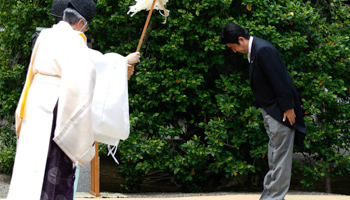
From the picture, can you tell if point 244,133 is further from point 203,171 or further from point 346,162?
point 346,162

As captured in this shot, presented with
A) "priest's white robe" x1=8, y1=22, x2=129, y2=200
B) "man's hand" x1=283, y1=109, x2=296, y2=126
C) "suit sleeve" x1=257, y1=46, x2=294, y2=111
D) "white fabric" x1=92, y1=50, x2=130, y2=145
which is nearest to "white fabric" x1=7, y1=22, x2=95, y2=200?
"priest's white robe" x1=8, y1=22, x2=129, y2=200

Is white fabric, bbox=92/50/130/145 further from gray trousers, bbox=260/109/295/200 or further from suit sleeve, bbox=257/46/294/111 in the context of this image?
gray trousers, bbox=260/109/295/200

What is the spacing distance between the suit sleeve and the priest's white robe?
1.85 metres

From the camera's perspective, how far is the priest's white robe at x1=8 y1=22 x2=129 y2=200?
3.31 metres

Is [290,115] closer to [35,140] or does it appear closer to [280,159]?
[280,159]

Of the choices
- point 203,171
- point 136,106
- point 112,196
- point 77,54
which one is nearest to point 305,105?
point 203,171

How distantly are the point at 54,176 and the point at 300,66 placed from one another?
13.1 ft

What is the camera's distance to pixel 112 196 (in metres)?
5.96

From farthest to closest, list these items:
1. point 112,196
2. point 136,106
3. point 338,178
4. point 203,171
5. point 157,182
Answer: point 338,178
point 157,182
point 203,171
point 136,106
point 112,196

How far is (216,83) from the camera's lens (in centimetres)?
643

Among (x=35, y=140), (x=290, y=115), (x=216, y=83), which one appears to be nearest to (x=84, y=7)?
(x=35, y=140)

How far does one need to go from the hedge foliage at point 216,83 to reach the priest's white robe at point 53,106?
2658 mm

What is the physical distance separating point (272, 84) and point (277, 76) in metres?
0.09

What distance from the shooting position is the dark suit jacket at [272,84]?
14.9ft
